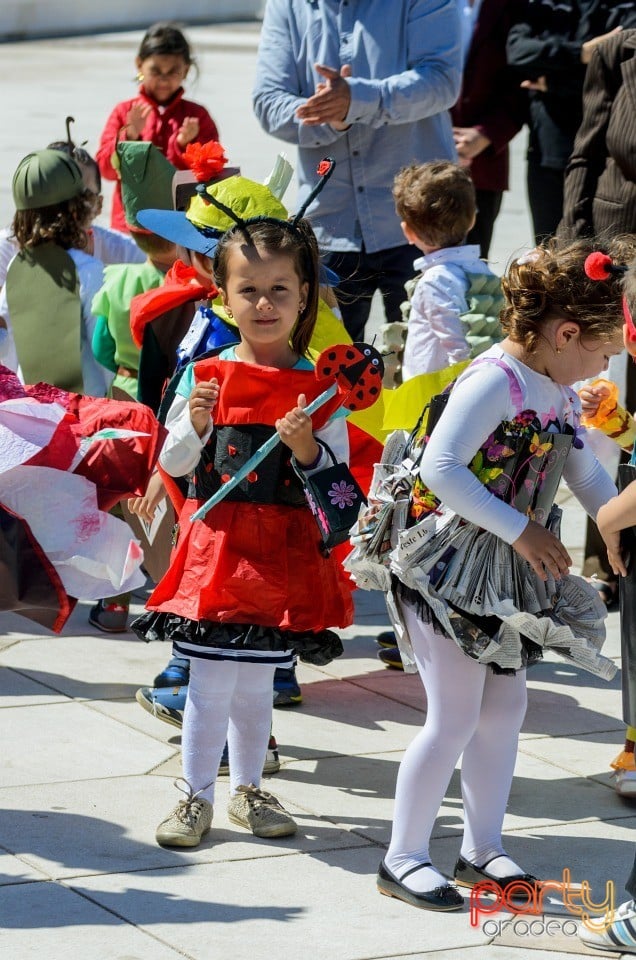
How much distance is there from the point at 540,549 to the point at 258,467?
824 millimetres

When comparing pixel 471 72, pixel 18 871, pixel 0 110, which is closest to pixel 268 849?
pixel 18 871

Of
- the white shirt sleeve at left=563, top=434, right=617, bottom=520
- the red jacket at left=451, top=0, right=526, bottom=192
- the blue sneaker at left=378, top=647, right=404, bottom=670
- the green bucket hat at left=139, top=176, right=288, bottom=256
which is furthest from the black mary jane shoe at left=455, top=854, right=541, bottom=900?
the red jacket at left=451, top=0, right=526, bottom=192

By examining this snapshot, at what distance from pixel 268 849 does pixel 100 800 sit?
0.54 metres

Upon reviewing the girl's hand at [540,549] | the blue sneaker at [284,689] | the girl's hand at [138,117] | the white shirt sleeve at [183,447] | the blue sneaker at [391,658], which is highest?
the girl's hand at [138,117]

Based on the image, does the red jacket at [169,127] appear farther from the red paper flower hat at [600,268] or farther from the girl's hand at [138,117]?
the red paper flower hat at [600,268]

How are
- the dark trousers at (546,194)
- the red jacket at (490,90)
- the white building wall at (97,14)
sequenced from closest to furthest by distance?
the dark trousers at (546,194) < the red jacket at (490,90) < the white building wall at (97,14)

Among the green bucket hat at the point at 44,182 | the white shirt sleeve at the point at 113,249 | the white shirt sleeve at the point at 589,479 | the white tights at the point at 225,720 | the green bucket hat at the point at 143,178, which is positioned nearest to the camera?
the white shirt sleeve at the point at 589,479

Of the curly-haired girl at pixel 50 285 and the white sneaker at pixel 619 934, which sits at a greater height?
the curly-haired girl at pixel 50 285

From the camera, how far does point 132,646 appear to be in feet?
18.5

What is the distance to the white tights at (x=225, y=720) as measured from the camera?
4039mm

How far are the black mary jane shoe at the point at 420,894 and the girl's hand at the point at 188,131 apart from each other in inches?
189

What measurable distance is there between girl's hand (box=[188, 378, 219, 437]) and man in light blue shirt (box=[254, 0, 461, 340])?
7.28 ft

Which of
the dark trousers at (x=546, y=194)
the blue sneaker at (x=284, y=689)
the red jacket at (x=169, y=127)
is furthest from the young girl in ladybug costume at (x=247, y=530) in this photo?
the red jacket at (x=169, y=127)

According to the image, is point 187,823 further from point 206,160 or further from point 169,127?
point 169,127
